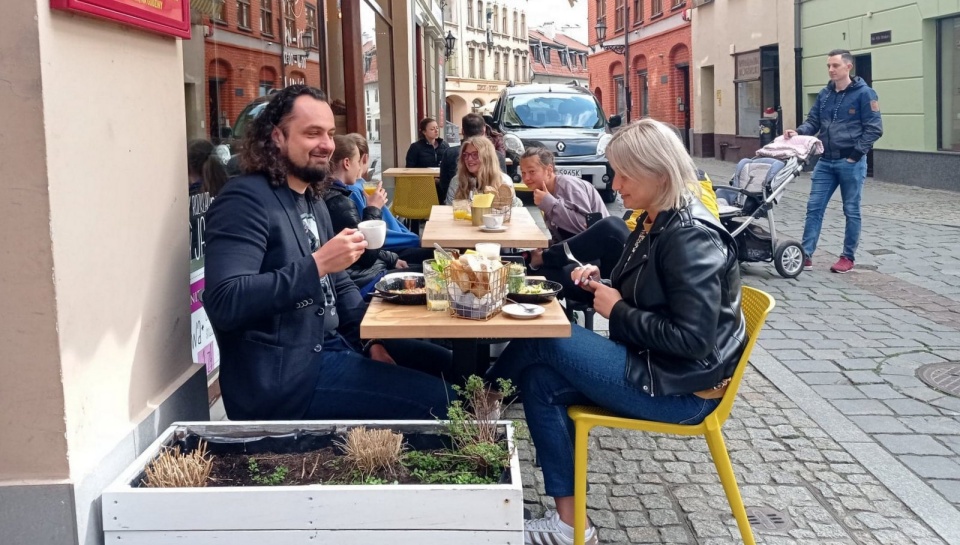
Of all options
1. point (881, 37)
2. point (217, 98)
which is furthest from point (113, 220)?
point (881, 37)

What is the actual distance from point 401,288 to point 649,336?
93 centimetres

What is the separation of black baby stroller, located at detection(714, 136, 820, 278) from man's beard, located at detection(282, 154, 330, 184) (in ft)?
18.1

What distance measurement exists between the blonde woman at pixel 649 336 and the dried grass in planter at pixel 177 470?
3.54 feet

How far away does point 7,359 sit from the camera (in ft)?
7.77

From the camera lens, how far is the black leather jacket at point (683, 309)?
2.87 m

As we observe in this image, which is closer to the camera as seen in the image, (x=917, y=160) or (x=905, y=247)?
(x=905, y=247)

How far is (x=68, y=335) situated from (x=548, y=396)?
1.50m

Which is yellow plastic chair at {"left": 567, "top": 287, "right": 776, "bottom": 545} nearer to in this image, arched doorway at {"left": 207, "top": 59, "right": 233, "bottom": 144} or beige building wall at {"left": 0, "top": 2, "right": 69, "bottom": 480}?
beige building wall at {"left": 0, "top": 2, "right": 69, "bottom": 480}

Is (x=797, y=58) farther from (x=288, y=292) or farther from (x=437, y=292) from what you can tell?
(x=288, y=292)

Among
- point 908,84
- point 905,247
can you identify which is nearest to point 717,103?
point 908,84

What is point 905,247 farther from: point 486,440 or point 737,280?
point 486,440

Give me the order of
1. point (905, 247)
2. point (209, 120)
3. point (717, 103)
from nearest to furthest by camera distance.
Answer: point (209, 120), point (905, 247), point (717, 103)

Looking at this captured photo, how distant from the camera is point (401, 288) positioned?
11.1 feet

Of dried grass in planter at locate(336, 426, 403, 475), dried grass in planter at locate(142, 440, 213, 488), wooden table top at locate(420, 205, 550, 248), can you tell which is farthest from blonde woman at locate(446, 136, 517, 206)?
dried grass in planter at locate(142, 440, 213, 488)
